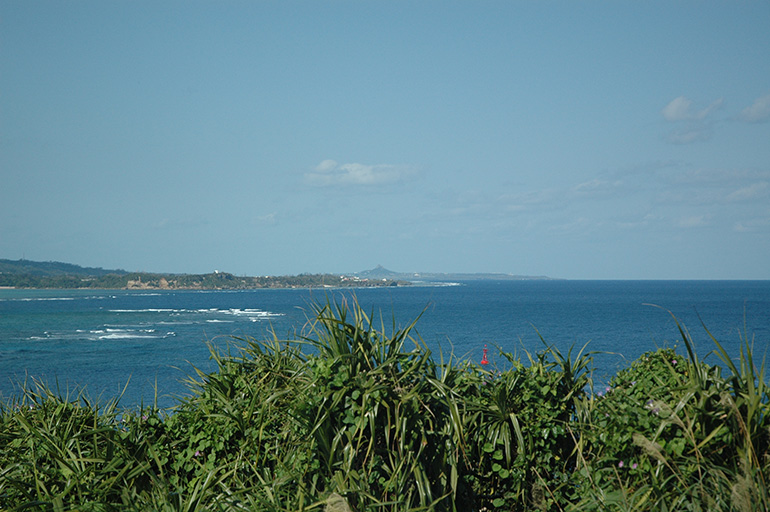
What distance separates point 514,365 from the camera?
5.79 meters

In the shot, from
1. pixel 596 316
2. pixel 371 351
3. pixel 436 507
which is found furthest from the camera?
pixel 596 316

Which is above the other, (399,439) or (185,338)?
(399,439)

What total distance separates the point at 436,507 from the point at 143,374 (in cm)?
3854

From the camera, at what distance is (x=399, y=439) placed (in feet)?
14.6

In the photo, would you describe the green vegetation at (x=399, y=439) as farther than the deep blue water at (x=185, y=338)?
No

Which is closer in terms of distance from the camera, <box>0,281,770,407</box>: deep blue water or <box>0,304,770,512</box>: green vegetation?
A: <box>0,304,770,512</box>: green vegetation

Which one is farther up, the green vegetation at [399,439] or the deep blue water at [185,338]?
the green vegetation at [399,439]

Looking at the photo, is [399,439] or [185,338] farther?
[185,338]

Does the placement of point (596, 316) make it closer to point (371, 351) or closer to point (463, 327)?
point (463, 327)

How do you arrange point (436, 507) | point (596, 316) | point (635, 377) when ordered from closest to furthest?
point (436, 507) → point (635, 377) → point (596, 316)

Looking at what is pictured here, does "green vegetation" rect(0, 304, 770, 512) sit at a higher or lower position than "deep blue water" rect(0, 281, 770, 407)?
higher

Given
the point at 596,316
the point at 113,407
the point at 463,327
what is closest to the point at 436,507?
the point at 113,407

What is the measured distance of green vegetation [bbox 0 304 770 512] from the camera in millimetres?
3979

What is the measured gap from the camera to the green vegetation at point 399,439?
3.98 meters
